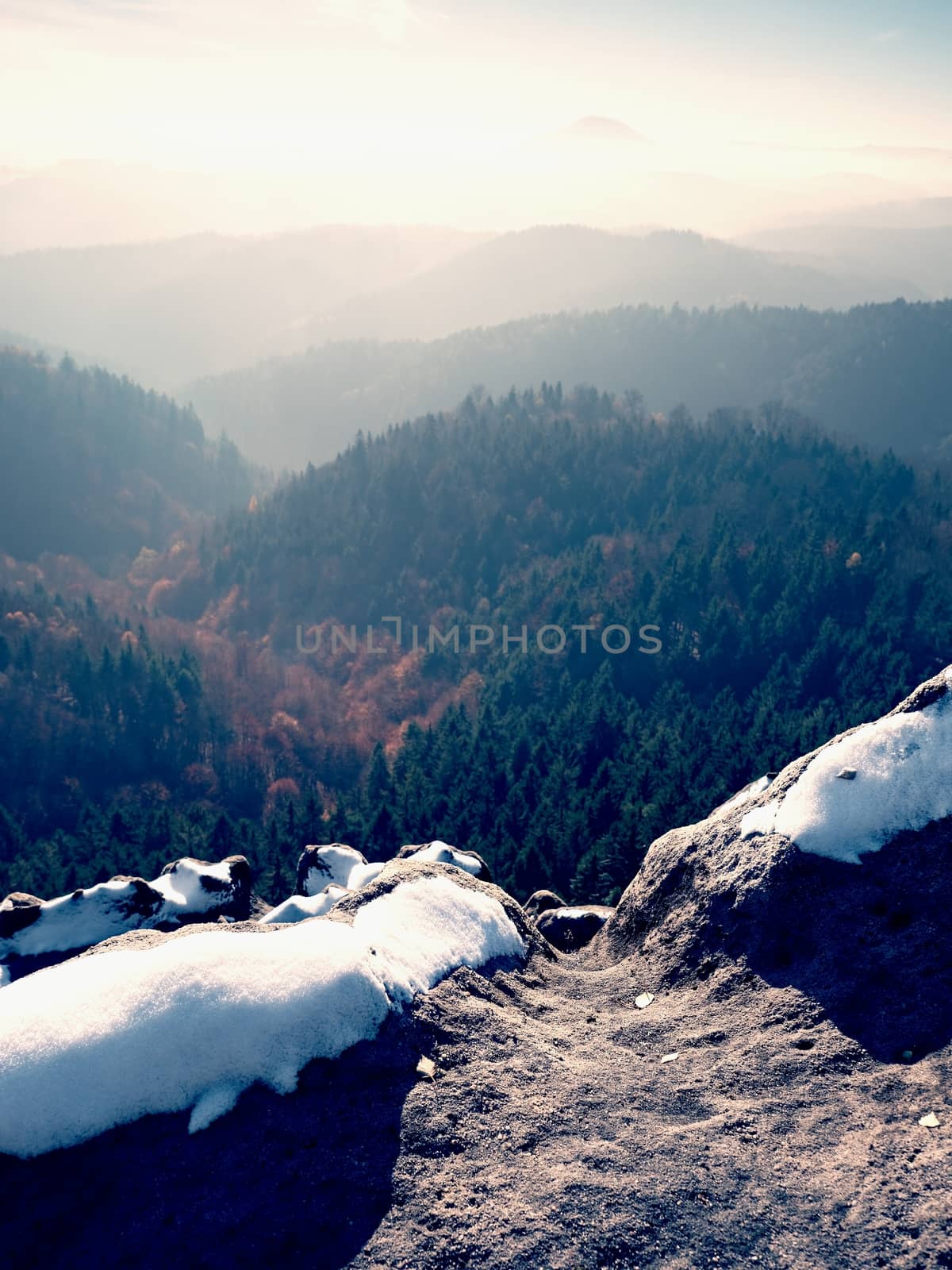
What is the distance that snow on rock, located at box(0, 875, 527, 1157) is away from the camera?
15.5m

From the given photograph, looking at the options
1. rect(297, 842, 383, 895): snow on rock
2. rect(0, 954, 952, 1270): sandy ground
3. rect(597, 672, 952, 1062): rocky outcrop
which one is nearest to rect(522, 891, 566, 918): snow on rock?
rect(297, 842, 383, 895): snow on rock

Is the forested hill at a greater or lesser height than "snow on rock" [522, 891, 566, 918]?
lesser

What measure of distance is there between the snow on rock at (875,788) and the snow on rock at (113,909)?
2148cm

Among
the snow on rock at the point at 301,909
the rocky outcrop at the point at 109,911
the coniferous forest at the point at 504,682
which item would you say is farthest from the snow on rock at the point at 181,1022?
the coniferous forest at the point at 504,682

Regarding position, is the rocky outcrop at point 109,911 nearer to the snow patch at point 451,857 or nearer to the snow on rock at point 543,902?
the snow patch at point 451,857

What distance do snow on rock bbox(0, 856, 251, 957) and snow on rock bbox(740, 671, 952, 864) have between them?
2148 cm

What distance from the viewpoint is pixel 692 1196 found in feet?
46.9

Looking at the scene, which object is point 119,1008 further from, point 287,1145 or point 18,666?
point 18,666

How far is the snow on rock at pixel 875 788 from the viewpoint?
66.8 feet

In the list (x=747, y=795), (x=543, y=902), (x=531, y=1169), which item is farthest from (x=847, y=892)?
(x=543, y=902)

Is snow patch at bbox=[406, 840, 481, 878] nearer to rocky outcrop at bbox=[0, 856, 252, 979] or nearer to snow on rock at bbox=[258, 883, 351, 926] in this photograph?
snow on rock at bbox=[258, 883, 351, 926]

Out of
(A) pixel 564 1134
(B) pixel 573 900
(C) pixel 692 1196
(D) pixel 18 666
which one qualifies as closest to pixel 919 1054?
(C) pixel 692 1196

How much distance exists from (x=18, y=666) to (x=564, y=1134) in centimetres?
14986

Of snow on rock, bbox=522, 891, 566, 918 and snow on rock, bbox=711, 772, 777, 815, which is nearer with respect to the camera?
snow on rock, bbox=711, 772, 777, 815
